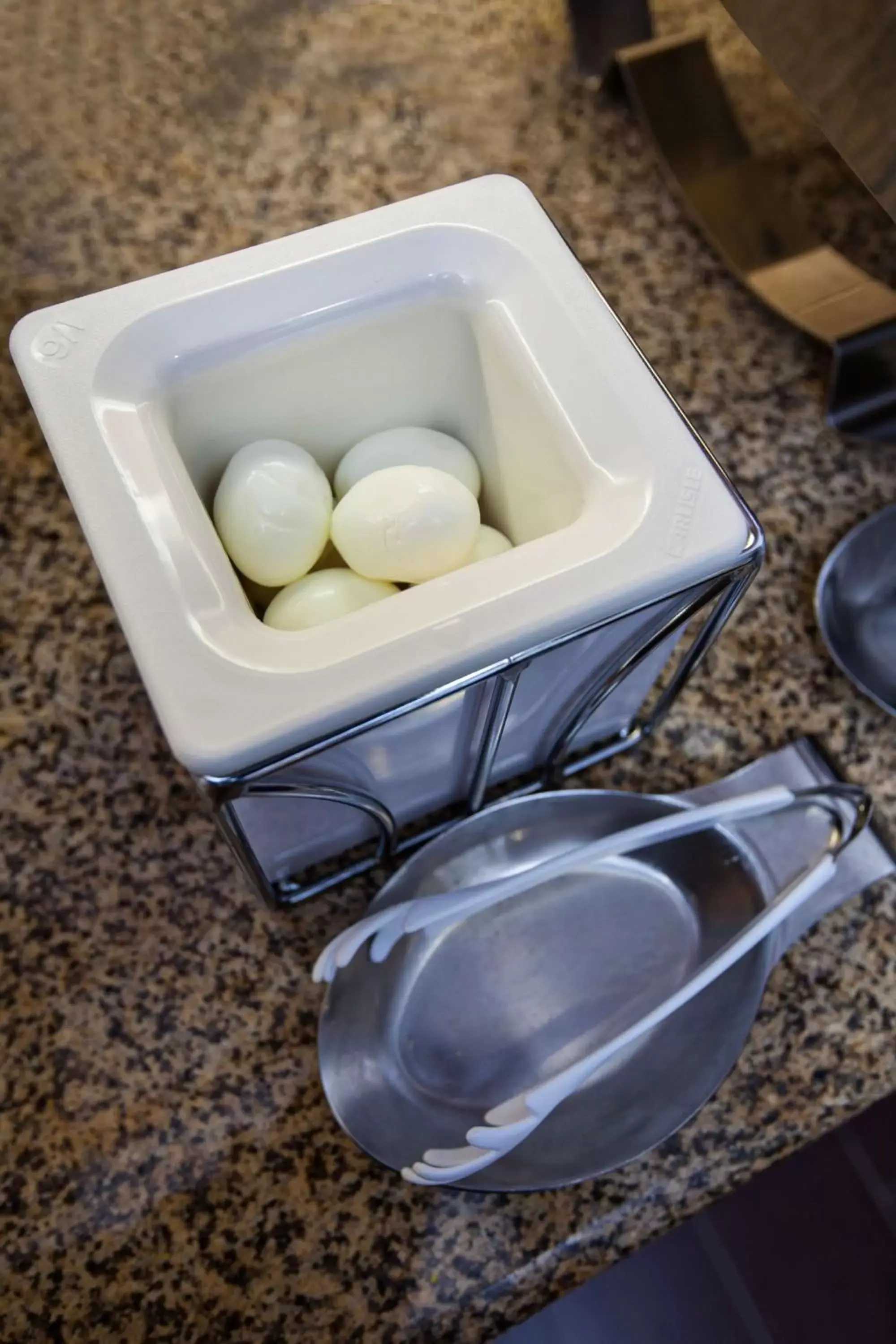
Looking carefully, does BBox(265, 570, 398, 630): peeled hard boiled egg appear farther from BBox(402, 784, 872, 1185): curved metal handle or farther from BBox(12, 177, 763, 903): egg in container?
BBox(402, 784, 872, 1185): curved metal handle

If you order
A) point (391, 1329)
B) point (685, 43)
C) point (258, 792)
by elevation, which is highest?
point (685, 43)

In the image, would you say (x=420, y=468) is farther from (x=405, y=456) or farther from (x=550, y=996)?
(x=550, y=996)

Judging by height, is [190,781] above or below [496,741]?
below

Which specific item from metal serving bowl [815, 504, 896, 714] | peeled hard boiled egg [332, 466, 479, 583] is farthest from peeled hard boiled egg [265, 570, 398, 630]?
metal serving bowl [815, 504, 896, 714]

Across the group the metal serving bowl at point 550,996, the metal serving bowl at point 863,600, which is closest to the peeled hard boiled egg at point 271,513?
the metal serving bowl at point 550,996

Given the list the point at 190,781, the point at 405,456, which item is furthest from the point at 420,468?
the point at 190,781

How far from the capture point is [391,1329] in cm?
40

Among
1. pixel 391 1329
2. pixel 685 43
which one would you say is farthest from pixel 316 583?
pixel 685 43

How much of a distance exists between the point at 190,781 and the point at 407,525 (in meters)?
0.20

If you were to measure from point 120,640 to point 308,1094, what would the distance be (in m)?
0.23

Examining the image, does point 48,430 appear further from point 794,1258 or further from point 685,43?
point 685,43

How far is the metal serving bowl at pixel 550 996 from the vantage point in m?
0.41

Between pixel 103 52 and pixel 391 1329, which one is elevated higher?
pixel 103 52

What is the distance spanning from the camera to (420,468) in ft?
1.21
